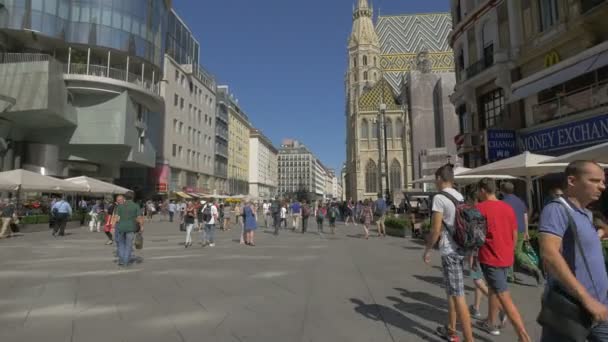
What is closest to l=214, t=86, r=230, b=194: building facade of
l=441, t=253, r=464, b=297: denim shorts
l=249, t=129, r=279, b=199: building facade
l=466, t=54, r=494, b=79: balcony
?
l=249, t=129, r=279, b=199: building facade

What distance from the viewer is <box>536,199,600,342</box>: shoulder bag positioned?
2.11 metres

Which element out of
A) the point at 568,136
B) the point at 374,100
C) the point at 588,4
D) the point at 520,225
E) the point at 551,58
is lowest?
the point at 520,225

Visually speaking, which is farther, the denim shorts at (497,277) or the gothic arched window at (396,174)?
the gothic arched window at (396,174)

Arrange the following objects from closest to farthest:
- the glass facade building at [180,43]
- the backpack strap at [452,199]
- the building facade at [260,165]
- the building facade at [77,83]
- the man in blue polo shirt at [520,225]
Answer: the backpack strap at [452,199]
the man in blue polo shirt at [520,225]
the building facade at [77,83]
the glass facade building at [180,43]
the building facade at [260,165]

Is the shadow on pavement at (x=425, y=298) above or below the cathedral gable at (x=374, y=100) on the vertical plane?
below

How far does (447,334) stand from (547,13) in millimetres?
15833

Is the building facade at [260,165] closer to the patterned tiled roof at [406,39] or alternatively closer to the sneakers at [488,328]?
the patterned tiled roof at [406,39]

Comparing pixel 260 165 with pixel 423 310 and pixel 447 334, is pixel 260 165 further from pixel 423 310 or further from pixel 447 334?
pixel 447 334

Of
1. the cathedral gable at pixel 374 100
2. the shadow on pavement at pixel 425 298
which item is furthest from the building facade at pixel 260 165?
the shadow on pavement at pixel 425 298

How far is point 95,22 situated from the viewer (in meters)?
34.2

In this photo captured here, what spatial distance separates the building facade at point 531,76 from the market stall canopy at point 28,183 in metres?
20.1

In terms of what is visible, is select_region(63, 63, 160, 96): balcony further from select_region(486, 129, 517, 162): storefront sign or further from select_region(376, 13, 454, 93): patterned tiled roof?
select_region(376, 13, 454, 93): patterned tiled roof

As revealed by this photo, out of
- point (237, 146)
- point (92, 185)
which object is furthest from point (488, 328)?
point (237, 146)

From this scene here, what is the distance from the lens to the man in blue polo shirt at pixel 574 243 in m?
2.18
